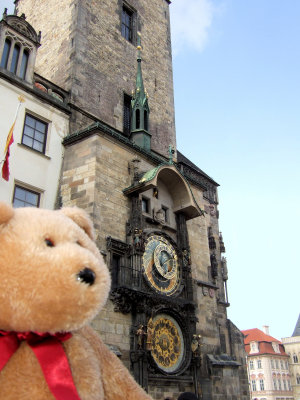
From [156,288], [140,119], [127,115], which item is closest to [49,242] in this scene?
[156,288]

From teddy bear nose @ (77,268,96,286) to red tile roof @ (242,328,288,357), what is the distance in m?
56.8

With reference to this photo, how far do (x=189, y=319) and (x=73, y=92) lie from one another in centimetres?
814

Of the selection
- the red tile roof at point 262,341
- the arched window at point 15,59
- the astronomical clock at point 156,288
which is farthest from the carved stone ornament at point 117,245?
the red tile roof at point 262,341

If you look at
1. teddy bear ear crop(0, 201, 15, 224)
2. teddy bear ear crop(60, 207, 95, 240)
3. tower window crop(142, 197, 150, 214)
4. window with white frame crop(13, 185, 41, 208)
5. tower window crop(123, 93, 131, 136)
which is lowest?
teddy bear ear crop(0, 201, 15, 224)

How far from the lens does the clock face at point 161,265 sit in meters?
10.8

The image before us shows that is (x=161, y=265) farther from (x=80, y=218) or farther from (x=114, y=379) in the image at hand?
(x=114, y=379)

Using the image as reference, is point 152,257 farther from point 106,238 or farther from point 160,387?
point 160,387

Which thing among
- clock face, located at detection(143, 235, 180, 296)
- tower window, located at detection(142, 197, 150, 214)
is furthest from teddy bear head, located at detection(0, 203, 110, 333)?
tower window, located at detection(142, 197, 150, 214)

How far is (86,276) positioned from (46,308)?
28 cm

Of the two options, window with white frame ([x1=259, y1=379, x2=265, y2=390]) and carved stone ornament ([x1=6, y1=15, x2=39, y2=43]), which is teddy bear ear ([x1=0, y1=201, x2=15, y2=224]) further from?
window with white frame ([x1=259, y1=379, x2=265, y2=390])

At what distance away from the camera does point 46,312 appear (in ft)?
7.40

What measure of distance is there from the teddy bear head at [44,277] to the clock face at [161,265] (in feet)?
27.0

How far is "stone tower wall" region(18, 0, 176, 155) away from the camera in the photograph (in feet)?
46.6

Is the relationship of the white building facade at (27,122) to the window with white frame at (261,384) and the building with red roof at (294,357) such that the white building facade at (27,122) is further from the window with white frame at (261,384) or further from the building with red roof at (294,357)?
the building with red roof at (294,357)
